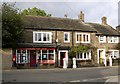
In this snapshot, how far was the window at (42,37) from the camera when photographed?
3878 cm

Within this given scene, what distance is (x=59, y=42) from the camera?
40.2 metres

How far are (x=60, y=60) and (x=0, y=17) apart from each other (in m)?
12.7

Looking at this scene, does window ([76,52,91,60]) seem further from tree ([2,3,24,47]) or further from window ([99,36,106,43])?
tree ([2,3,24,47])

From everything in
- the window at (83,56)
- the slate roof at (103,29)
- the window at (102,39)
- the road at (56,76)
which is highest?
the slate roof at (103,29)

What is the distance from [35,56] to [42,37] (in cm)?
300

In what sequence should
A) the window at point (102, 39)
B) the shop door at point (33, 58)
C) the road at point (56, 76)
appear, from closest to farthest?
the road at point (56, 76) → the shop door at point (33, 58) → the window at point (102, 39)

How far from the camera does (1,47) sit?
33.2 meters

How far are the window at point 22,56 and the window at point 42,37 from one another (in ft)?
8.34

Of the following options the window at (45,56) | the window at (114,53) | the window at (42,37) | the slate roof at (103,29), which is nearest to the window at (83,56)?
the window at (45,56)

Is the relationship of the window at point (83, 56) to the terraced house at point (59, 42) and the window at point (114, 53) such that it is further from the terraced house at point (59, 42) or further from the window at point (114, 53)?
the window at point (114, 53)

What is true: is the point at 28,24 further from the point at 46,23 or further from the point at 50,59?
the point at 50,59

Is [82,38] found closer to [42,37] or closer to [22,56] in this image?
[42,37]

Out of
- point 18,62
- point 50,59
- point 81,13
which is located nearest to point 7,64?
point 18,62

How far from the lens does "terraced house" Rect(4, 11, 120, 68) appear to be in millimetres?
37544
